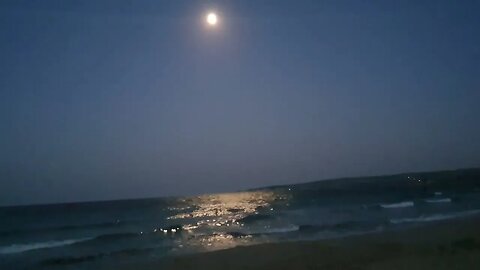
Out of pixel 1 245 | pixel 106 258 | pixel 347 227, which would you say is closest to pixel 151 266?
pixel 106 258

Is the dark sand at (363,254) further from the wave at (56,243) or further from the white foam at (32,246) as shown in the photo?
the white foam at (32,246)

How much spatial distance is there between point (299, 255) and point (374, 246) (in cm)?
286

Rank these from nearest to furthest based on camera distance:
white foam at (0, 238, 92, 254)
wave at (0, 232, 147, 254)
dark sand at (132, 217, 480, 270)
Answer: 1. dark sand at (132, 217, 480, 270)
2. white foam at (0, 238, 92, 254)
3. wave at (0, 232, 147, 254)

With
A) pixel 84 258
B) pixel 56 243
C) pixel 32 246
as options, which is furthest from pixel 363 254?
pixel 32 246

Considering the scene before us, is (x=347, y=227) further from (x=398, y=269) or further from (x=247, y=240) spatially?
(x=398, y=269)

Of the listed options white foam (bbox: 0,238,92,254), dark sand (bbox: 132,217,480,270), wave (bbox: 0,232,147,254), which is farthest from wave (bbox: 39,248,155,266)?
white foam (bbox: 0,238,92,254)

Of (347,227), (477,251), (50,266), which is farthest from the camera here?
(347,227)

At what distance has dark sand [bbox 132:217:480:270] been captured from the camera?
1241cm

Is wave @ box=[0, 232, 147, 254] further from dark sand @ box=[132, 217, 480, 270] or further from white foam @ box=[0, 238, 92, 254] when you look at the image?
dark sand @ box=[132, 217, 480, 270]

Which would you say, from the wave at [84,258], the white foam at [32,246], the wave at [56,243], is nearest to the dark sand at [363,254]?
the wave at [84,258]

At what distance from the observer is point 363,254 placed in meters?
14.2

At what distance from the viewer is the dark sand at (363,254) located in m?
12.4

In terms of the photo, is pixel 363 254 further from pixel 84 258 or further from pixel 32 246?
pixel 32 246

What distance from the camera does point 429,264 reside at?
464 inches
